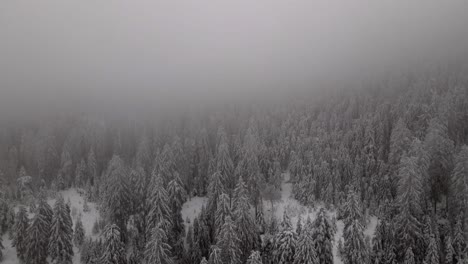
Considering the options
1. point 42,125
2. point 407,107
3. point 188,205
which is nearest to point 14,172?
point 42,125

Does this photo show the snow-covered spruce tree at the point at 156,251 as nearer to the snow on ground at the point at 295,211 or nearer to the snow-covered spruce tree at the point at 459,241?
the snow on ground at the point at 295,211

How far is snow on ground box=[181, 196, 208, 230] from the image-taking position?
6059 centimetres

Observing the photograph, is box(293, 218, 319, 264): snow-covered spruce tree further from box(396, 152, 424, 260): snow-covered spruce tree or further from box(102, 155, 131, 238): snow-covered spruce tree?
box(102, 155, 131, 238): snow-covered spruce tree

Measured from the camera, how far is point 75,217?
6044cm

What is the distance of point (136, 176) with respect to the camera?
58.5m

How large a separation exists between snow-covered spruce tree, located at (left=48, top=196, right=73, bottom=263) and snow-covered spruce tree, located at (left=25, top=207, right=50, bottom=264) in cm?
123

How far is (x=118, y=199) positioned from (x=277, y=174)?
117ft

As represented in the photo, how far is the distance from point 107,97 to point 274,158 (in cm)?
12297

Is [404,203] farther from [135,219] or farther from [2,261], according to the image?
[2,261]

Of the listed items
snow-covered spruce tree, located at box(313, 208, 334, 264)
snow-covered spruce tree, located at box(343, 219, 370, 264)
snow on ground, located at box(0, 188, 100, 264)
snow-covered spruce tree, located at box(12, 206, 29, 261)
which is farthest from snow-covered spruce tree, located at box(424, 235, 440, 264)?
snow-covered spruce tree, located at box(12, 206, 29, 261)

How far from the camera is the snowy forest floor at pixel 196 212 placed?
49.9 m

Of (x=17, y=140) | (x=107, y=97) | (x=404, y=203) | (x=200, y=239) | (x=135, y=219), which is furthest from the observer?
(x=107, y=97)

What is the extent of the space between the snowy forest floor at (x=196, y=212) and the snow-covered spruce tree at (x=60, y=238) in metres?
4.98

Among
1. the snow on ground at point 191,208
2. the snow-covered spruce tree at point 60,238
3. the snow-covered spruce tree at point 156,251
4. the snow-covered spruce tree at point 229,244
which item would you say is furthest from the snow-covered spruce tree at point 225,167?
the snow-covered spruce tree at point 60,238
